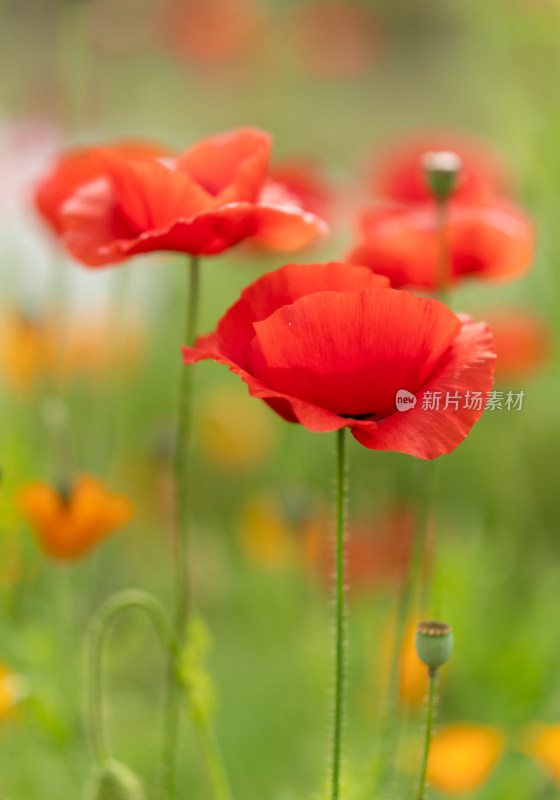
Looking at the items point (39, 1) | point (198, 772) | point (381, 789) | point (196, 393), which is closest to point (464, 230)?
point (381, 789)

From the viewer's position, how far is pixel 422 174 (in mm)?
1060

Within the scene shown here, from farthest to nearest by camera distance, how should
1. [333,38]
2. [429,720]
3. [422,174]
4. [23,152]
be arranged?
[333,38]
[23,152]
[422,174]
[429,720]

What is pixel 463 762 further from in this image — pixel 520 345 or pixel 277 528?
pixel 520 345

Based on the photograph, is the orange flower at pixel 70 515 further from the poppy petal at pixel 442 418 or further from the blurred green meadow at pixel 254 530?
the poppy petal at pixel 442 418

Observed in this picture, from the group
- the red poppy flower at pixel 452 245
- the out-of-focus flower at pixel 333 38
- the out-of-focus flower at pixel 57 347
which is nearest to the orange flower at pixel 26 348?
the out-of-focus flower at pixel 57 347

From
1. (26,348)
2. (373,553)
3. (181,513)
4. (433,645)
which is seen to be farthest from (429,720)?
(26,348)

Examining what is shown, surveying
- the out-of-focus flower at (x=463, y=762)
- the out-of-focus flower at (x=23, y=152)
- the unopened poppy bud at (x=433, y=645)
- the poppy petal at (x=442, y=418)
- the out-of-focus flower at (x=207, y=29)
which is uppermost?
the out-of-focus flower at (x=207, y=29)

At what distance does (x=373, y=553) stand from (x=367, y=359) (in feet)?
3.26

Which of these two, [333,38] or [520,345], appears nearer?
[520,345]

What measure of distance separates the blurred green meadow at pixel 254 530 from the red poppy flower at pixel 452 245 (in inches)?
6.9

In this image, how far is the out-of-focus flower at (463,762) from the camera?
37.8 inches

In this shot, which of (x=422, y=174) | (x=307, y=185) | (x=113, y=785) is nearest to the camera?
(x=113, y=785)

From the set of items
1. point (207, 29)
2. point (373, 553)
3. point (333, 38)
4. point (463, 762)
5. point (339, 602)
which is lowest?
point (463, 762)

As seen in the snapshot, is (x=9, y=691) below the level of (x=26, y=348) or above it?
below
